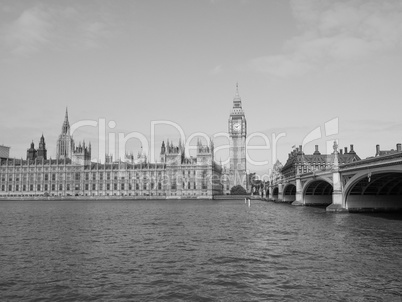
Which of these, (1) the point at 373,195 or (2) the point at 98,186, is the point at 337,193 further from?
(2) the point at 98,186

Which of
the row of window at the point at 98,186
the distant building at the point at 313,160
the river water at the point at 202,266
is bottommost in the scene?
the river water at the point at 202,266

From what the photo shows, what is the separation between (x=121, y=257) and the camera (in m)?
26.9

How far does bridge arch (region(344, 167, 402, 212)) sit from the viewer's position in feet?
193

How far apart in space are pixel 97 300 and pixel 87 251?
40.5ft

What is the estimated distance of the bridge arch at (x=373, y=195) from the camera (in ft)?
193

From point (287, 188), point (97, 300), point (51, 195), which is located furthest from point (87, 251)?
point (51, 195)

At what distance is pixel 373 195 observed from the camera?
62.7 metres

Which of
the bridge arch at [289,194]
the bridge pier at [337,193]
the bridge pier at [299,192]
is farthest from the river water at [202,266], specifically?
the bridge arch at [289,194]

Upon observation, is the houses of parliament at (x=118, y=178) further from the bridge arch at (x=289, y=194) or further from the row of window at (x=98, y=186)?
the bridge arch at (x=289, y=194)

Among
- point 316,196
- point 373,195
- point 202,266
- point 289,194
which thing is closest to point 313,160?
point 289,194

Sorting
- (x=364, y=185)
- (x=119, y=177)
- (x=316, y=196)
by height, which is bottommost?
(x=316, y=196)

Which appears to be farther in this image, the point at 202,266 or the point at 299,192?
the point at 299,192

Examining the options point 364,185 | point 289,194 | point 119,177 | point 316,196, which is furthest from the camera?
point 119,177

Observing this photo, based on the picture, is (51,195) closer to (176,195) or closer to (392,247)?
(176,195)
